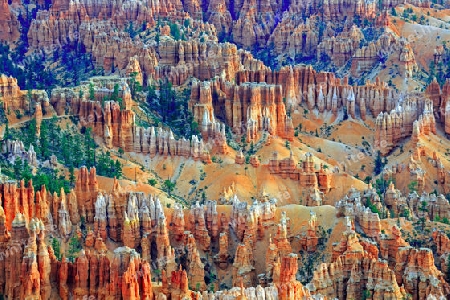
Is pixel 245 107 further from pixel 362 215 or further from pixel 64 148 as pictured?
pixel 362 215

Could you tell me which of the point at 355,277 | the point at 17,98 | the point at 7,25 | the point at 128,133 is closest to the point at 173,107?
the point at 128,133

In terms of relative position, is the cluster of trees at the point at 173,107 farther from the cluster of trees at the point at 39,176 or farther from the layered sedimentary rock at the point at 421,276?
the layered sedimentary rock at the point at 421,276

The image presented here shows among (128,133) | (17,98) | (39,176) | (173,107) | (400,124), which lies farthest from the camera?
(173,107)

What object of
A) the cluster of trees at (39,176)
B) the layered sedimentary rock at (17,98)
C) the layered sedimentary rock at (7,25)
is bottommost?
the layered sedimentary rock at (7,25)

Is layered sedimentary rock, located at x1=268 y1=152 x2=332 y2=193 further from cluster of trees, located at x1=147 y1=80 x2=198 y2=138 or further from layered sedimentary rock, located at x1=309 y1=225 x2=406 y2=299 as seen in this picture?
layered sedimentary rock, located at x1=309 y1=225 x2=406 y2=299


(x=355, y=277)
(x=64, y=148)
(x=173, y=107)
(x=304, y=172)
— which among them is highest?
(x=64, y=148)

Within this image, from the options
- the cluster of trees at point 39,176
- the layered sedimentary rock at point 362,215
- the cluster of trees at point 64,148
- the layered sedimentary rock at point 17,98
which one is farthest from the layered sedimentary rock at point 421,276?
the layered sedimentary rock at point 17,98

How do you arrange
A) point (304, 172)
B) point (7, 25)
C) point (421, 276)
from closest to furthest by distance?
point (421, 276), point (304, 172), point (7, 25)

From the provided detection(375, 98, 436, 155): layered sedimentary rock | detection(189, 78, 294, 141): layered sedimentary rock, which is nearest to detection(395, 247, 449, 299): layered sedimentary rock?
detection(189, 78, 294, 141): layered sedimentary rock

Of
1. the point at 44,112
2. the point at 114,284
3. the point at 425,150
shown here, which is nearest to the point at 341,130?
the point at 425,150
